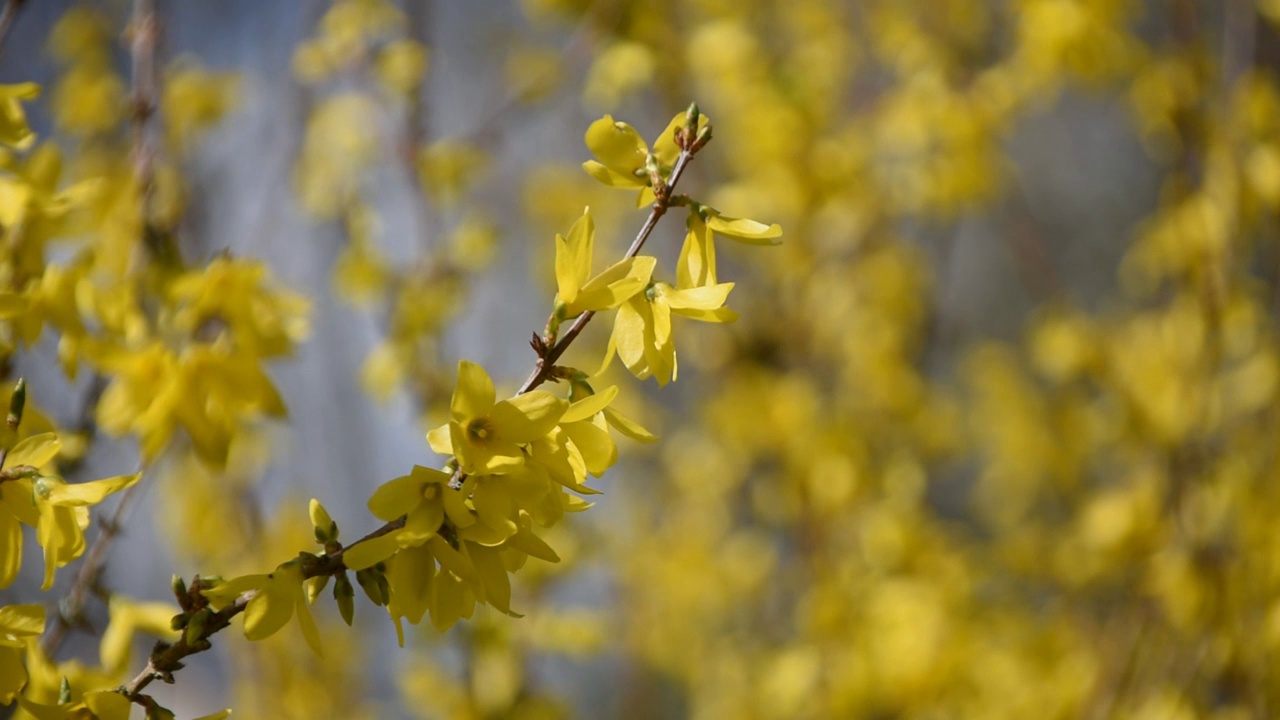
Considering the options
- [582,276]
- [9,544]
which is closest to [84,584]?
[9,544]

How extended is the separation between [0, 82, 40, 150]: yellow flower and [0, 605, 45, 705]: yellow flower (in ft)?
1.24

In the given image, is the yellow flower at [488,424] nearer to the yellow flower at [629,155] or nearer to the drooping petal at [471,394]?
the drooping petal at [471,394]

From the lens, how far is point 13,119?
2.63ft

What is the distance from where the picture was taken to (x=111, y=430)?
986 millimetres

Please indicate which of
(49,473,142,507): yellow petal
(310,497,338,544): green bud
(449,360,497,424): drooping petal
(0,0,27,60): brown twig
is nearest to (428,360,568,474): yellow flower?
(449,360,497,424): drooping petal

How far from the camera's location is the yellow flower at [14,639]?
64 cm

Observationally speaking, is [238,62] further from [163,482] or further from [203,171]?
[163,482]

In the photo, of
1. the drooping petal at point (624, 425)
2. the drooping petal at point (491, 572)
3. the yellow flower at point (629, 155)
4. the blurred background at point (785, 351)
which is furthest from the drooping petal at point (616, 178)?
the blurred background at point (785, 351)

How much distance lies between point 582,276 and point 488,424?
0.12 metres

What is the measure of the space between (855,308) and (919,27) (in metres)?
0.68

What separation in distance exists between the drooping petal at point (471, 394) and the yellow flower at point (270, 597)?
15cm

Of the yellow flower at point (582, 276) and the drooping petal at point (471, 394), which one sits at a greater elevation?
the yellow flower at point (582, 276)

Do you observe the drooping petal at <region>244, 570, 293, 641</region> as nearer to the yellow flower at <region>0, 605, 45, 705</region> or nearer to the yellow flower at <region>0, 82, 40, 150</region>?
the yellow flower at <region>0, 605, 45, 705</region>

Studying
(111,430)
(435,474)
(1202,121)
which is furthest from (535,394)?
(1202,121)
